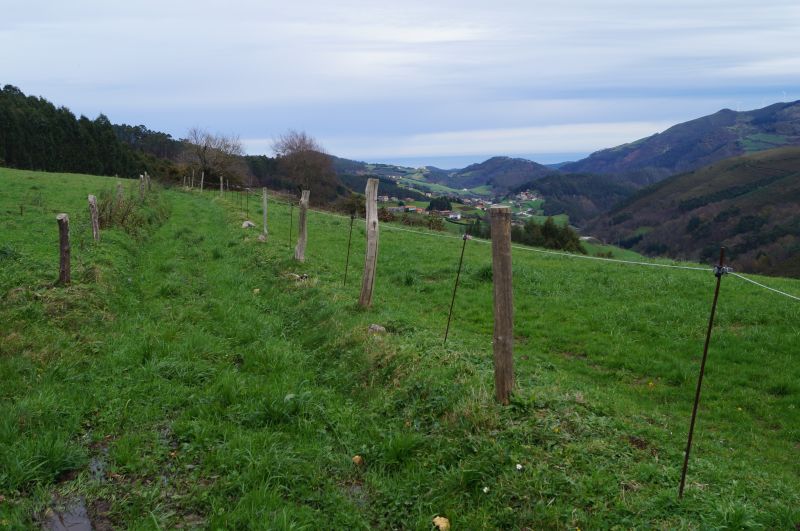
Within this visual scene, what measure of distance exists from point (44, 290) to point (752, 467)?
1123cm

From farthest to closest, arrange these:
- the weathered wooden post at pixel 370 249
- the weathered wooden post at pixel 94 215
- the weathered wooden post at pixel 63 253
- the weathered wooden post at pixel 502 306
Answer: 1. the weathered wooden post at pixel 94 215
2. the weathered wooden post at pixel 370 249
3. the weathered wooden post at pixel 63 253
4. the weathered wooden post at pixel 502 306

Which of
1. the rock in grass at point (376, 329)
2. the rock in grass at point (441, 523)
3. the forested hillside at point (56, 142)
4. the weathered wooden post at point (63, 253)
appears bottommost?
the rock in grass at point (441, 523)

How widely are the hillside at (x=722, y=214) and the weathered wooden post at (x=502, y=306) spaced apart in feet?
271

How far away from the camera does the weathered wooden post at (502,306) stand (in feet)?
19.4

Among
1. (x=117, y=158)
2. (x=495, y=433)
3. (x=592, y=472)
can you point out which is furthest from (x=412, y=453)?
(x=117, y=158)

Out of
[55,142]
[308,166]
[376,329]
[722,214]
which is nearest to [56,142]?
[55,142]

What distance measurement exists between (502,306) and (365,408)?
7.23 feet

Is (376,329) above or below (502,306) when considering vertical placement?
below

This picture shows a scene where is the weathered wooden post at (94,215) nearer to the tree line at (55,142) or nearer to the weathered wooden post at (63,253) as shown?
the weathered wooden post at (63,253)

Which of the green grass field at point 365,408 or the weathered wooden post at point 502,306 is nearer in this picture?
the green grass field at point 365,408

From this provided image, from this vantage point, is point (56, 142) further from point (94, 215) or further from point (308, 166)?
point (94, 215)

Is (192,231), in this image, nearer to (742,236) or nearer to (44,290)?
(44,290)

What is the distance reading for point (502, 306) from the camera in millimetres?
5996

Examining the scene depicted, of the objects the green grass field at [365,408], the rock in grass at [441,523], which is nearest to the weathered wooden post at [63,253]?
the green grass field at [365,408]
